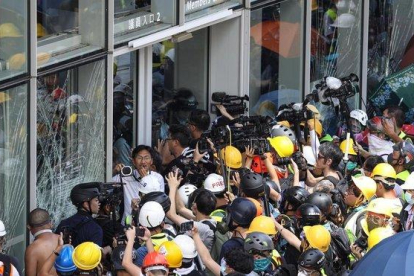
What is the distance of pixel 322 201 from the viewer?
53.0 feet

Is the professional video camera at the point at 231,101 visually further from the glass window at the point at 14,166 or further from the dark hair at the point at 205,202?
the dark hair at the point at 205,202

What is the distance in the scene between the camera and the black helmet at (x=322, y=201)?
1609 cm

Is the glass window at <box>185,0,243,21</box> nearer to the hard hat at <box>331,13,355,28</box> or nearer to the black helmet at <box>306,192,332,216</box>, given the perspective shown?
the hard hat at <box>331,13,355,28</box>

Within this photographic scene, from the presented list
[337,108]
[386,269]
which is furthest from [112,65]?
[386,269]

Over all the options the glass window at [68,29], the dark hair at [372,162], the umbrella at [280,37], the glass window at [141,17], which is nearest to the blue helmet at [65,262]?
the glass window at [68,29]

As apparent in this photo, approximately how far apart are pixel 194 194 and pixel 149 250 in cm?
132

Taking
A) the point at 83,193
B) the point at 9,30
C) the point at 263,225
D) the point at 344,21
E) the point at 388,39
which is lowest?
the point at 263,225

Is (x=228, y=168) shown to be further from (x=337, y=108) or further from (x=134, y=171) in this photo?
(x=337, y=108)

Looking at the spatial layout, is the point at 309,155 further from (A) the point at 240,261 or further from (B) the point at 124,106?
(A) the point at 240,261

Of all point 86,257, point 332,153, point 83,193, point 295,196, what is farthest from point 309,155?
point 86,257

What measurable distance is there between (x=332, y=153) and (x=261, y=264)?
4.03 m

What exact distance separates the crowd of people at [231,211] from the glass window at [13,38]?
148 centimetres

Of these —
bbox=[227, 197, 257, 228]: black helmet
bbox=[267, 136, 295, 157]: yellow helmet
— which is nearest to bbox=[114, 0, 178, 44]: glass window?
bbox=[267, 136, 295, 157]: yellow helmet

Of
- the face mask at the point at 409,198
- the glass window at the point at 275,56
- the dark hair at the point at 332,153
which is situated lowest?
the face mask at the point at 409,198
